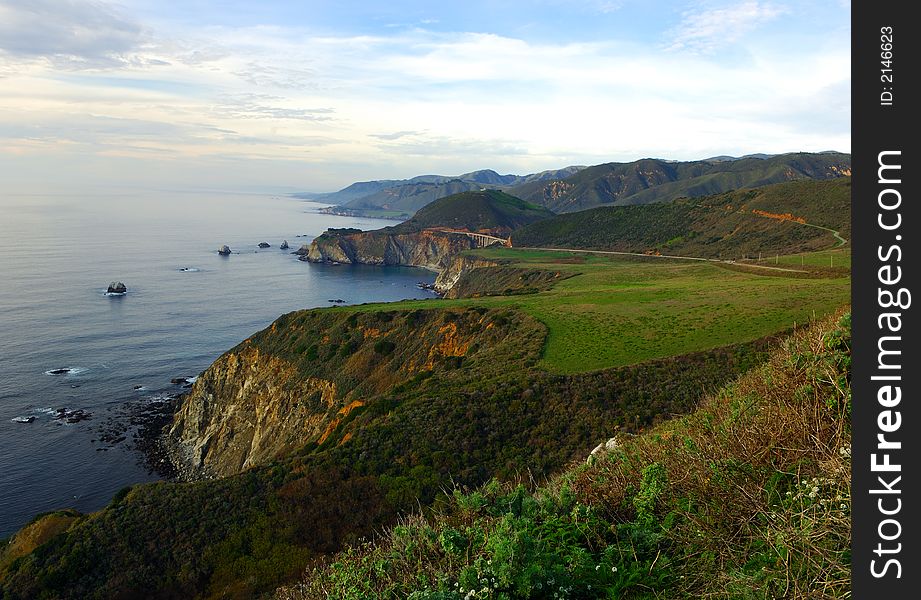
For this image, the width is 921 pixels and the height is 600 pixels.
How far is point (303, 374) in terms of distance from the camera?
4769cm

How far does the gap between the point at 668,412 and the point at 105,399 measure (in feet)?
187

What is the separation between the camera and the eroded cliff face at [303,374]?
43.2m

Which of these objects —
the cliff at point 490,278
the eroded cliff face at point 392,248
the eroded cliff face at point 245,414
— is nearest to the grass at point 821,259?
the cliff at point 490,278

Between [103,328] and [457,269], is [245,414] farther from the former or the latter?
[457,269]

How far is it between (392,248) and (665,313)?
15292cm

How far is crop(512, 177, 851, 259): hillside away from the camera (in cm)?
9194

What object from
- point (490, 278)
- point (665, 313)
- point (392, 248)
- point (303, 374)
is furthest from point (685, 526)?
point (392, 248)

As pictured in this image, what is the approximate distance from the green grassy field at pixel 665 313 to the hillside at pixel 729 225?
31.9 metres

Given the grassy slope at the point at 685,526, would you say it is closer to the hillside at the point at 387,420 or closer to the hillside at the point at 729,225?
the hillside at the point at 387,420

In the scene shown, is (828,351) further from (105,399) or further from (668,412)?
(105,399)

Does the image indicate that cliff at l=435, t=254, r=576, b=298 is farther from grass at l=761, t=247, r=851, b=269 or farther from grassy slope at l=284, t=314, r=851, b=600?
grassy slope at l=284, t=314, r=851, b=600

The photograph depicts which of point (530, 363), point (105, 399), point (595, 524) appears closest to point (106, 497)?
point (105, 399)

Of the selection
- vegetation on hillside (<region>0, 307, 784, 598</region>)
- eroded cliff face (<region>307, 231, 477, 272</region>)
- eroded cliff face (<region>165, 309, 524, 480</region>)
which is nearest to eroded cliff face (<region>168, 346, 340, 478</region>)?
eroded cliff face (<region>165, 309, 524, 480</region>)

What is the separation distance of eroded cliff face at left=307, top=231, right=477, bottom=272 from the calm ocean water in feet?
35.8
